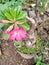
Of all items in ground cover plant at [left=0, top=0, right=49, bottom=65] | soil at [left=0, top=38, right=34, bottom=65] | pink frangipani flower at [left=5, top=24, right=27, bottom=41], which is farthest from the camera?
Answer: soil at [left=0, top=38, right=34, bottom=65]

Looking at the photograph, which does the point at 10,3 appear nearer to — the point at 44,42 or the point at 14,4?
the point at 14,4

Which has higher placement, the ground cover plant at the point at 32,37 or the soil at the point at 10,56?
the ground cover plant at the point at 32,37

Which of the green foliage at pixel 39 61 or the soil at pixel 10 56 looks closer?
the green foliage at pixel 39 61

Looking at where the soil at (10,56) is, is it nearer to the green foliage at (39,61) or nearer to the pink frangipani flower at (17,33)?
the green foliage at (39,61)

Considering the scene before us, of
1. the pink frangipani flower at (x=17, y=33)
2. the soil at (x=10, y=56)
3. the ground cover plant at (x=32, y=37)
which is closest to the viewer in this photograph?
the pink frangipani flower at (x=17, y=33)

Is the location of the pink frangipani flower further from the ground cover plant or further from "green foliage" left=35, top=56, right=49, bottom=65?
"green foliage" left=35, top=56, right=49, bottom=65

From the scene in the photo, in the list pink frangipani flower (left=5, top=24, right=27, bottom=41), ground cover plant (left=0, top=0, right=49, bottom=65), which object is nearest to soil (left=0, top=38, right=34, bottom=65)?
ground cover plant (left=0, top=0, right=49, bottom=65)

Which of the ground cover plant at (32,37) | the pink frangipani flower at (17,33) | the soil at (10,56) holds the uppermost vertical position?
the pink frangipani flower at (17,33)

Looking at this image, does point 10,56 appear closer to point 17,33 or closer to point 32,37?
point 32,37

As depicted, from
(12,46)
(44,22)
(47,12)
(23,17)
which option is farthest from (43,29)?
(23,17)

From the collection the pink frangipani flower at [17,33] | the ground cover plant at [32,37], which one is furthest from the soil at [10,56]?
the pink frangipani flower at [17,33]
